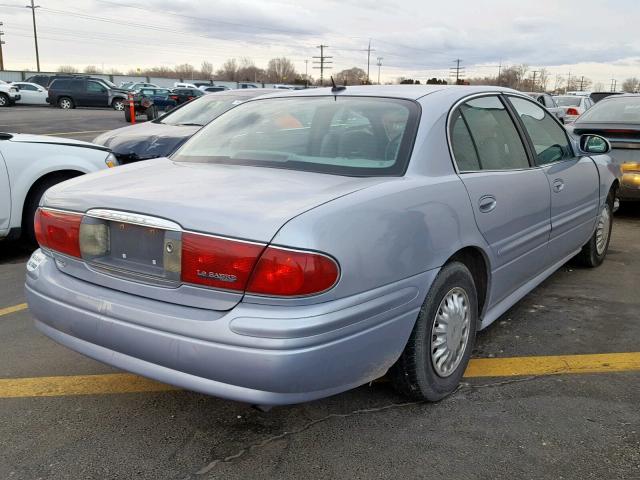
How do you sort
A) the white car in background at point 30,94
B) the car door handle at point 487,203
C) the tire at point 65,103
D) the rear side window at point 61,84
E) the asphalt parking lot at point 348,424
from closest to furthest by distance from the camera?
the asphalt parking lot at point 348,424, the car door handle at point 487,203, the rear side window at point 61,84, the tire at point 65,103, the white car in background at point 30,94

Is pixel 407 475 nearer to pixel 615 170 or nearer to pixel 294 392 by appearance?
pixel 294 392

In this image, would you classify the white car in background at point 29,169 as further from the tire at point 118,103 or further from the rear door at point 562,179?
the tire at point 118,103

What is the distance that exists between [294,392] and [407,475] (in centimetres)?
62

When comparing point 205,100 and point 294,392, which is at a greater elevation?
point 205,100

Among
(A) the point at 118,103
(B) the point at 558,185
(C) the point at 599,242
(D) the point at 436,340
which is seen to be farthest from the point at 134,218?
(A) the point at 118,103

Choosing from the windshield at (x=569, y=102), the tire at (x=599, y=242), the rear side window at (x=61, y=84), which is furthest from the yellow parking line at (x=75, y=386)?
the rear side window at (x=61, y=84)

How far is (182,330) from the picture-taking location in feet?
7.15

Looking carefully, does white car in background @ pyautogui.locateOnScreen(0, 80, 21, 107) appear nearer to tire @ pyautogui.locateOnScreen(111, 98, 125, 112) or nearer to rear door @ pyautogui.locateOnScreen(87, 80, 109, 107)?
rear door @ pyautogui.locateOnScreen(87, 80, 109, 107)

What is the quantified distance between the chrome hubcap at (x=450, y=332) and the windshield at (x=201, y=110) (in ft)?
20.0

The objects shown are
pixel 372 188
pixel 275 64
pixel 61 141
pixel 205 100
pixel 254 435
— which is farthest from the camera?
pixel 275 64

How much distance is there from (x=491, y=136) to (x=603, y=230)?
2.36 metres

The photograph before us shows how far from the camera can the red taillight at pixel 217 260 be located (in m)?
2.10

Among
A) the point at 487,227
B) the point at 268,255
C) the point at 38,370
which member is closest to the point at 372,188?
the point at 268,255

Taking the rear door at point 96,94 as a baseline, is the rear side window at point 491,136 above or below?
below
